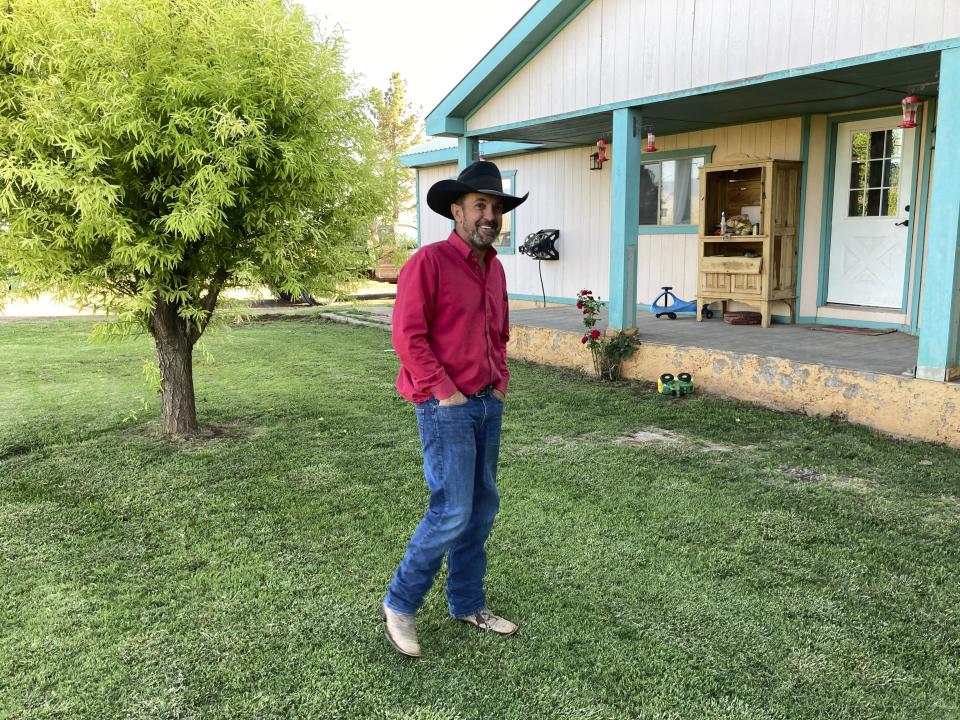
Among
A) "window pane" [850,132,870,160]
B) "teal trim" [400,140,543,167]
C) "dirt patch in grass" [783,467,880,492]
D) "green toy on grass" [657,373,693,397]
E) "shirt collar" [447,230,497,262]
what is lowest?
"dirt patch in grass" [783,467,880,492]

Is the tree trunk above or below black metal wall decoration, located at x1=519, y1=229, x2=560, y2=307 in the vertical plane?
below

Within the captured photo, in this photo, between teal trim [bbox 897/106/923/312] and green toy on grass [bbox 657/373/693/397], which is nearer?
green toy on grass [bbox 657/373/693/397]

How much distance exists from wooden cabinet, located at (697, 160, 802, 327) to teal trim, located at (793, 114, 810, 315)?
0.14 feet

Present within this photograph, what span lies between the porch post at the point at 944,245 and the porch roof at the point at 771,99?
1.19ft

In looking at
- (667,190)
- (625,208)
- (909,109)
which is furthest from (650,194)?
(909,109)

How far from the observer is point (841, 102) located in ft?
26.3

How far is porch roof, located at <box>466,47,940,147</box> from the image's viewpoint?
6.50 m

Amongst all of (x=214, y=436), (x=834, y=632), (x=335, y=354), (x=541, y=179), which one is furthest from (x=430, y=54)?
(x=834, y=632)

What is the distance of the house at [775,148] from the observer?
575cm

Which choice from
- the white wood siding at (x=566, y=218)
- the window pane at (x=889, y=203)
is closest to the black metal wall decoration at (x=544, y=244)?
the white wood siding at (x=566, y=218)

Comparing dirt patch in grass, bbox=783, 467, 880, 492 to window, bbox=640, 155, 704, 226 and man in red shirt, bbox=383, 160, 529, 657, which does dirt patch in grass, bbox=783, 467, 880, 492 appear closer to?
man in red shirt, bbox=383, 160, 529, 657

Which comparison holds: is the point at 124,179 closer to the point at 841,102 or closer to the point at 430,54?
the point at 841,102

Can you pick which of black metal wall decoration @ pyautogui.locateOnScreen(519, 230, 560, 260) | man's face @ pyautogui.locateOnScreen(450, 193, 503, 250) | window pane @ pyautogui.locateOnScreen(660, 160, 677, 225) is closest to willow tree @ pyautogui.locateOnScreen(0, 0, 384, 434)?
man's face @ pyautogui.locateOnScreen(450, 193, 503, 250)

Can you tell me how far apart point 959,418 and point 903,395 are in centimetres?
41
